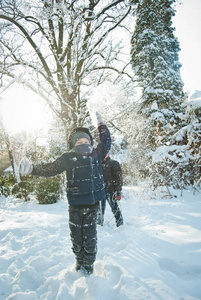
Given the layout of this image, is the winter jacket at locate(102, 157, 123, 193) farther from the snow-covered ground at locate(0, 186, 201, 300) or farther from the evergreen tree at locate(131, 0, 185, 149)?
the evergreen tree at locate(131, 0, 185, 149)

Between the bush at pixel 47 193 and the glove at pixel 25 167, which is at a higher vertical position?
the glove at pixel 25 167

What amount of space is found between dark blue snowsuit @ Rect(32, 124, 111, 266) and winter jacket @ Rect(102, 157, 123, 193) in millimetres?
1376

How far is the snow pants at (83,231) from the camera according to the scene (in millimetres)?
1950

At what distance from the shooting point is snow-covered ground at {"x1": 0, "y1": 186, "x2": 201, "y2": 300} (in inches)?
59.0

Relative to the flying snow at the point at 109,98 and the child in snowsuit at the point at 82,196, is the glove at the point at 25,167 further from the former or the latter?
the flying snow at the point at 109,98

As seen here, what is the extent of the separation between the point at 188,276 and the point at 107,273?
2.62 feet

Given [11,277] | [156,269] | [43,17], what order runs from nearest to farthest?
[156,269], [11,277], [43,17]

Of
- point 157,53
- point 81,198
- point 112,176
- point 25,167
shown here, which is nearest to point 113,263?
point 81,198

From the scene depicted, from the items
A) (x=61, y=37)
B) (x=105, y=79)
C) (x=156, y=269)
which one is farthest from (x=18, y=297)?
(x=105, y=79)

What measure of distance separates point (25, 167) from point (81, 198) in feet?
2.38

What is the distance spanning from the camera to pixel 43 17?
17.4ft

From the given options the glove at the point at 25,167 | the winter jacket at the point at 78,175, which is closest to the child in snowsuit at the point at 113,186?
the winter jacket at the point at 78,175

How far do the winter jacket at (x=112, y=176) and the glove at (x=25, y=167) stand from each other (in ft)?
6.36

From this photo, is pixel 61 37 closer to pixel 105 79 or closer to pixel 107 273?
pixel 105 79
